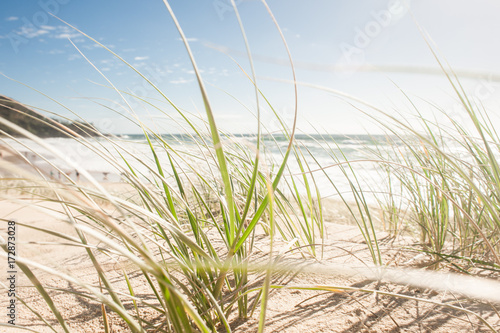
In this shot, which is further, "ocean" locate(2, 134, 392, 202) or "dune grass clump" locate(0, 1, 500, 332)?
"ocean" locate(2, 134, 392, 202)

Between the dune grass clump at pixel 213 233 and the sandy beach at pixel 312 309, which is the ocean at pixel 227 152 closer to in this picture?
the dune grass clump at pixel 213 233

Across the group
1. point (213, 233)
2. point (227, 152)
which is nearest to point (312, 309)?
point (227, 152)

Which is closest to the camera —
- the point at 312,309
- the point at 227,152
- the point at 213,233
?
the point at 312,309

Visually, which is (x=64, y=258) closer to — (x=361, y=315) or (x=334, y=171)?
(x=361, y=315)

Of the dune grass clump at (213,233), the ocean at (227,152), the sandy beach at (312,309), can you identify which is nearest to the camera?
the dune grass clump at (213,233)

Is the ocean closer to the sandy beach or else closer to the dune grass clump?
the dune grass clump

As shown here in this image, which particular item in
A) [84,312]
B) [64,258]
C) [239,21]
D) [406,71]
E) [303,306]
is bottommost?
[303,306]

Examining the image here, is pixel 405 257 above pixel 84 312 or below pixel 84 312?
below

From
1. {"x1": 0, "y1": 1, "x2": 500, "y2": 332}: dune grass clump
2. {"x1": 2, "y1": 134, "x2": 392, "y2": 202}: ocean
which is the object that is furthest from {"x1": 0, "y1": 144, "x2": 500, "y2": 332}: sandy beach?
{"x1": 2, "y1": 134, "x2": 392, "y2": 202}: ocean

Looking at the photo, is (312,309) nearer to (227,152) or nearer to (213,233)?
(227,152)

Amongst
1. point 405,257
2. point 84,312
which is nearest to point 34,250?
point 84,312

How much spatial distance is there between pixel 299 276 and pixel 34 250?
1452 mm

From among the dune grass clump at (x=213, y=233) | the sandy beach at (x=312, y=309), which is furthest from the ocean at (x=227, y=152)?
the sandy beach at (x=312, y=309)

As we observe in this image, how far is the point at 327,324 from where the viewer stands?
2.50 feet
